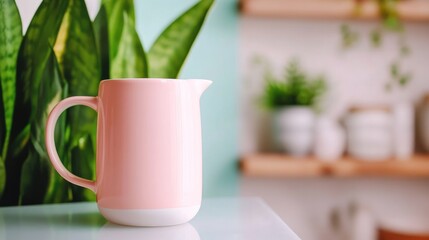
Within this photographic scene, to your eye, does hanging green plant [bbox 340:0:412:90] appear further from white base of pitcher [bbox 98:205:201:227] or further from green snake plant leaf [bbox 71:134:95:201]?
white base of pitcher [bbox 98:205:201:227]

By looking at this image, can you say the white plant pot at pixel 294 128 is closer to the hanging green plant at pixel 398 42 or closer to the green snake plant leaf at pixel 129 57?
the hanging green plant at pixel 398 42

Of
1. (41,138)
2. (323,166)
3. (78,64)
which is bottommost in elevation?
(323,166)

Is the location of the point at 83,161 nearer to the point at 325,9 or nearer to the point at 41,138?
the point at 41,138

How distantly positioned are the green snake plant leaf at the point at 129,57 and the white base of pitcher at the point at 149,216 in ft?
0.98

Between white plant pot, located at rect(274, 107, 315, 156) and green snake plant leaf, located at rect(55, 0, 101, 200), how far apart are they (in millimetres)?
489

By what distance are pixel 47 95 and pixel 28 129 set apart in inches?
2.1

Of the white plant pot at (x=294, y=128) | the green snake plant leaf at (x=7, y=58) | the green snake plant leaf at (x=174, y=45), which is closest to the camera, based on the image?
the green snake plant leaf at (x=7, y=58)

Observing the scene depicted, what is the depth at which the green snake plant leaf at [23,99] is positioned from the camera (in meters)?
0.81

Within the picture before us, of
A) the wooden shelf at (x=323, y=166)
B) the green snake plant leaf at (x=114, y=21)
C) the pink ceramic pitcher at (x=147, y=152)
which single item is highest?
the green snake plant leaf at (x=114, y=21)

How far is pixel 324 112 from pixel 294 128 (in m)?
0.12

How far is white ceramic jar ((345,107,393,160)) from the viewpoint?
1.24 m

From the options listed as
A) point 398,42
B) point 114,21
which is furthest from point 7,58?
point 398,42

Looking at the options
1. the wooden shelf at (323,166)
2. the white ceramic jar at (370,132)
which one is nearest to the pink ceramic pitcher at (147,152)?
the wooden shelf at (323,166)

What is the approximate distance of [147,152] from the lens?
0.61 m
